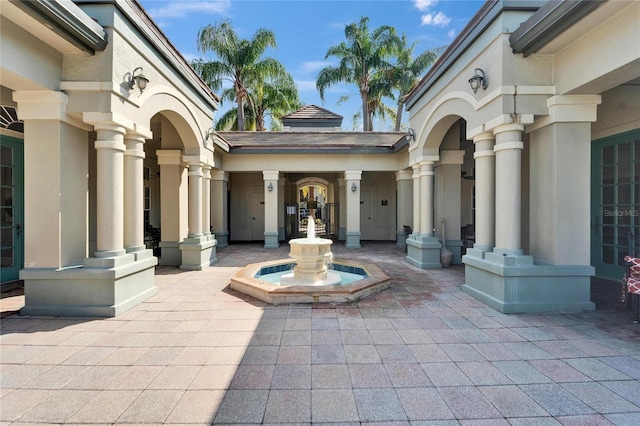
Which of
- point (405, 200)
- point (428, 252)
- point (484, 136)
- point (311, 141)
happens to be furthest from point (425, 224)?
point (311, 141)

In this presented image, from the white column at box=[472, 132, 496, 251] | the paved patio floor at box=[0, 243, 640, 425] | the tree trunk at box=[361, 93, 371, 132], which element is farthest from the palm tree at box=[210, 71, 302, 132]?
the paved patio floor at box=[0, 243, 640, 425]

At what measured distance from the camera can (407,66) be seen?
64.5ft

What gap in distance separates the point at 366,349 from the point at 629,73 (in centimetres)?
491

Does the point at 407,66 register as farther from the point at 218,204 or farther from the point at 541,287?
the point at 541,287

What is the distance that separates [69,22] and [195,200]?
15.6 ft

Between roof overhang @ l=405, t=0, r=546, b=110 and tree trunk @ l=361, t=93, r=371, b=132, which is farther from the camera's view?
tree trunk @ l=361, t=93, r=371, b=132

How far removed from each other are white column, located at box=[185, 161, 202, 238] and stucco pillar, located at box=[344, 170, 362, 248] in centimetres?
587

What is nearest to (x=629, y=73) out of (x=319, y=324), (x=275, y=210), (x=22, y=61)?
(x=319, y=324)

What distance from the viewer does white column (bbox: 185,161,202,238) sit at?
812 centimetres

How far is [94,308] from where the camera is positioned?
4.54m

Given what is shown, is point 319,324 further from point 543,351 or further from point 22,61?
point 22,61

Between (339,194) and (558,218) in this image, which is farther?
(339,194)

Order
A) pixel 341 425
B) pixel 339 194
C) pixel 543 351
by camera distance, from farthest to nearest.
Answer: pixel 339 194
pixel 543 351
pixel 341 425

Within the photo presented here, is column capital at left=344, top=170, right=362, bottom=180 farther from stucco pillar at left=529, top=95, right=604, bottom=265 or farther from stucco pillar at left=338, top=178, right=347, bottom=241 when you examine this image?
stucco pillar at left=529, top=95, right=604, bottom=265
